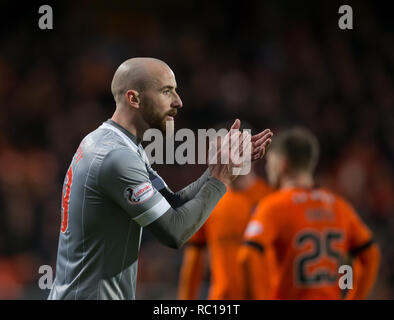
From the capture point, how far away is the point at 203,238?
17.9 ft

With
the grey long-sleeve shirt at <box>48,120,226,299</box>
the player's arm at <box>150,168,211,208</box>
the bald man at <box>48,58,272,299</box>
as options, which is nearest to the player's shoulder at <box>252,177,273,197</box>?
the player's arm at <box>150,168,211,208</box>

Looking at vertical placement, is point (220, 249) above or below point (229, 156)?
above

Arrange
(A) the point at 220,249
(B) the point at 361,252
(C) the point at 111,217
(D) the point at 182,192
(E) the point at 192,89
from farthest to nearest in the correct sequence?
(E) the point at 192,89
(A) the point at 220,249
(B) the point at 361,252
(D) the point at 182,192
(C) the point at 111,217

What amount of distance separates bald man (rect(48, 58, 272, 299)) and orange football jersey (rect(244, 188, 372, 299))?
58.0 inches

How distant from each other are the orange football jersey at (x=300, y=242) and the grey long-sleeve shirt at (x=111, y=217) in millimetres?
1588

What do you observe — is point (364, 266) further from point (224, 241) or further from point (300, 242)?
point (224, 241)

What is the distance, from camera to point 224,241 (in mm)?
5367

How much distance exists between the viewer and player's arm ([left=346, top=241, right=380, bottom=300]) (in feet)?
15.1

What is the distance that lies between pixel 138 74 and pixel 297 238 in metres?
1.96

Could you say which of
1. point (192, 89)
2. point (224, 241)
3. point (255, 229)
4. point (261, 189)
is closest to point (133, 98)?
point (255, 229)

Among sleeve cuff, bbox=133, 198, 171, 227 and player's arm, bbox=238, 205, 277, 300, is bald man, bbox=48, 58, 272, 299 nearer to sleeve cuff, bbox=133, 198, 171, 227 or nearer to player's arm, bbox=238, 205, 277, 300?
sleeve cuff, bbox=133, 198, 171, 227

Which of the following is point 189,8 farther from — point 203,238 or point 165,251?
point 203,238

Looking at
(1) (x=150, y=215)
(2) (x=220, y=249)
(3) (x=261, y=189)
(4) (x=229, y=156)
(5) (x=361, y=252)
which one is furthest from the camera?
(3) (x=261, y=189)

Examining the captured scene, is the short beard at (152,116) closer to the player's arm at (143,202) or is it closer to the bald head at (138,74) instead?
the bald head at (138,74)
